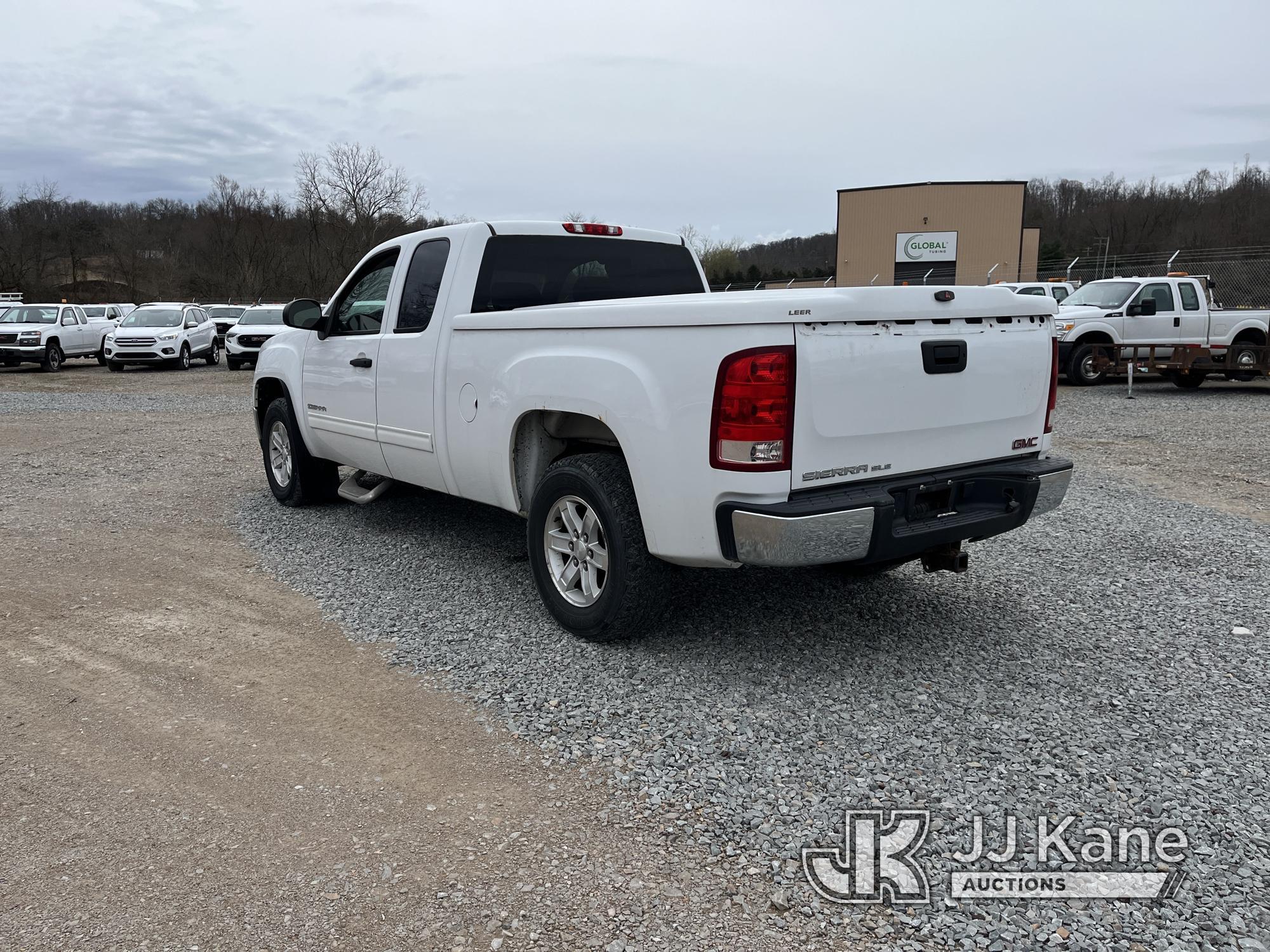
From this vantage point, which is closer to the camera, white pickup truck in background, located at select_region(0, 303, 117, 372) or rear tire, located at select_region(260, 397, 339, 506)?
rear tire, located at select_region(260, 397, 339, 506)

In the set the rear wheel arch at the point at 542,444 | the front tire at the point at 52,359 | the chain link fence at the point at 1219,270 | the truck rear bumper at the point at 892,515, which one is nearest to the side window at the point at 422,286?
the rear wheel arch at the point at 542,444

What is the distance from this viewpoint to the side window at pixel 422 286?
17.6ft

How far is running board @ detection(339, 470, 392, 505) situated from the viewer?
6.30 metres

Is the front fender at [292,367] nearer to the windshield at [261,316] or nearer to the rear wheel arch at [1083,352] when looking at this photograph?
the rear wheel arch at [1083,352]

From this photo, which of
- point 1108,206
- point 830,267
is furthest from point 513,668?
point 1108,206

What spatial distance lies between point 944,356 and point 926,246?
4281 cm

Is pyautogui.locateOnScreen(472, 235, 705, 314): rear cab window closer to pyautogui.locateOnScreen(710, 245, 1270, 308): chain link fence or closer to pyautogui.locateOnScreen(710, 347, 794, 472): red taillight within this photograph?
pyautogui.locateOnScreen(710, 347, 794, 472): red taillight

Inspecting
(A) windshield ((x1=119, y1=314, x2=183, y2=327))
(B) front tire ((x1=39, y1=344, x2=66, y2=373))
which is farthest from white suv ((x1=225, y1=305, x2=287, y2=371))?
(B) front tire ((x1=39, y1=344, x2=66, y2=373))

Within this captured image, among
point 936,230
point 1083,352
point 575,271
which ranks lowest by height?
point 1083,352

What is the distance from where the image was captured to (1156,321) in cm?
1691

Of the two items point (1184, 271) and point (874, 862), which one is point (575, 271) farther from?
point (1184, 271)

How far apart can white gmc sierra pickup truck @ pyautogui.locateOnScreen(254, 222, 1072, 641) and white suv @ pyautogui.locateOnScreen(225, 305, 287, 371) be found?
20264 millimetres

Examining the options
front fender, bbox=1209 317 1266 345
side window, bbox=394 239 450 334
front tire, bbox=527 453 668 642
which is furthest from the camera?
front fender, bbox=1209 317 1266 345
